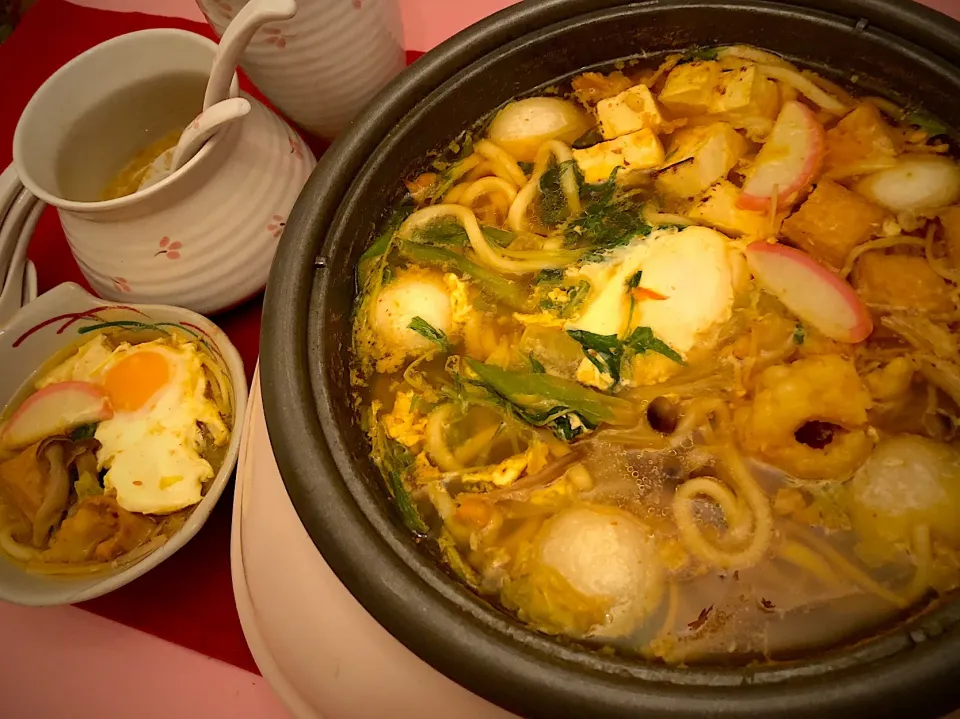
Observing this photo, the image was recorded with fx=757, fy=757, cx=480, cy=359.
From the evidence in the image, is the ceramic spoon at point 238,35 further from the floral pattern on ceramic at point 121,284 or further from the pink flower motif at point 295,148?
the floral pattern on ceramic at point 121,284

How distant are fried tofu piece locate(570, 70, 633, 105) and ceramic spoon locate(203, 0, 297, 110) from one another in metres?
0.53

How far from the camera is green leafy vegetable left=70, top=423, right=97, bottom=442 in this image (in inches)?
55.9

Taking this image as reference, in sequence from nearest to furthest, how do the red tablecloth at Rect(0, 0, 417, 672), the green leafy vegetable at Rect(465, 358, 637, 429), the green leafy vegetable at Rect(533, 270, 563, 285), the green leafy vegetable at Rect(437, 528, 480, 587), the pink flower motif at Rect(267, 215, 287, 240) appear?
1. the green leafy vegetable at Rect(437, 528, 480, 587)
2. the green leafy vegetable at Rect(465, 358, 637, 429)
3. the green leafy vegetable at Rect(533, 270, 563, 285)
4. the red tablecloth at Rect(0, 0, 417, 672)
5. the pink flower motif at Rect(267, 215, 287, 240)

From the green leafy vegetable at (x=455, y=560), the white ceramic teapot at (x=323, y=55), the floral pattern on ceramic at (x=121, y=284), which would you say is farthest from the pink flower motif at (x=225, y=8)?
the green leafy vegetable at (x=455, y=560)

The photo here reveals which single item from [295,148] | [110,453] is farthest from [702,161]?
[110,453]

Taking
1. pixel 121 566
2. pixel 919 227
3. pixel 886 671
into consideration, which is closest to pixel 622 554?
pixel 886 671

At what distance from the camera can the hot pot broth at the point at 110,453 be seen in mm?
1329

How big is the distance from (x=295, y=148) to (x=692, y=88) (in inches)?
31.0

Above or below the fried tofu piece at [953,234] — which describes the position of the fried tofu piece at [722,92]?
above

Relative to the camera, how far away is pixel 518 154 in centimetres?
140

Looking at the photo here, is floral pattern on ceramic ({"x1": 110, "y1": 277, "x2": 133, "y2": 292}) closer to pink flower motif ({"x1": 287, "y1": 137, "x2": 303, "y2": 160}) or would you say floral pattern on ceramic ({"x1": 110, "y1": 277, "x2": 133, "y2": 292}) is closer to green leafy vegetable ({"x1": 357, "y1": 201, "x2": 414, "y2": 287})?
pink flower motif ({"x1": 287, "y1": 137, "x2": 303, "y2": 160})

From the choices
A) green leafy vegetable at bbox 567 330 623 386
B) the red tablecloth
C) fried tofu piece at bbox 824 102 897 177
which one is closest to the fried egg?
the red tablecloth

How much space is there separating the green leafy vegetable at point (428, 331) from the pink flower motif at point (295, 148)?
54cm

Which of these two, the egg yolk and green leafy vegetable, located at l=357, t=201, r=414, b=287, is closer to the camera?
green leafy vegetable, located at l=357, t=201, r=414, b=287
